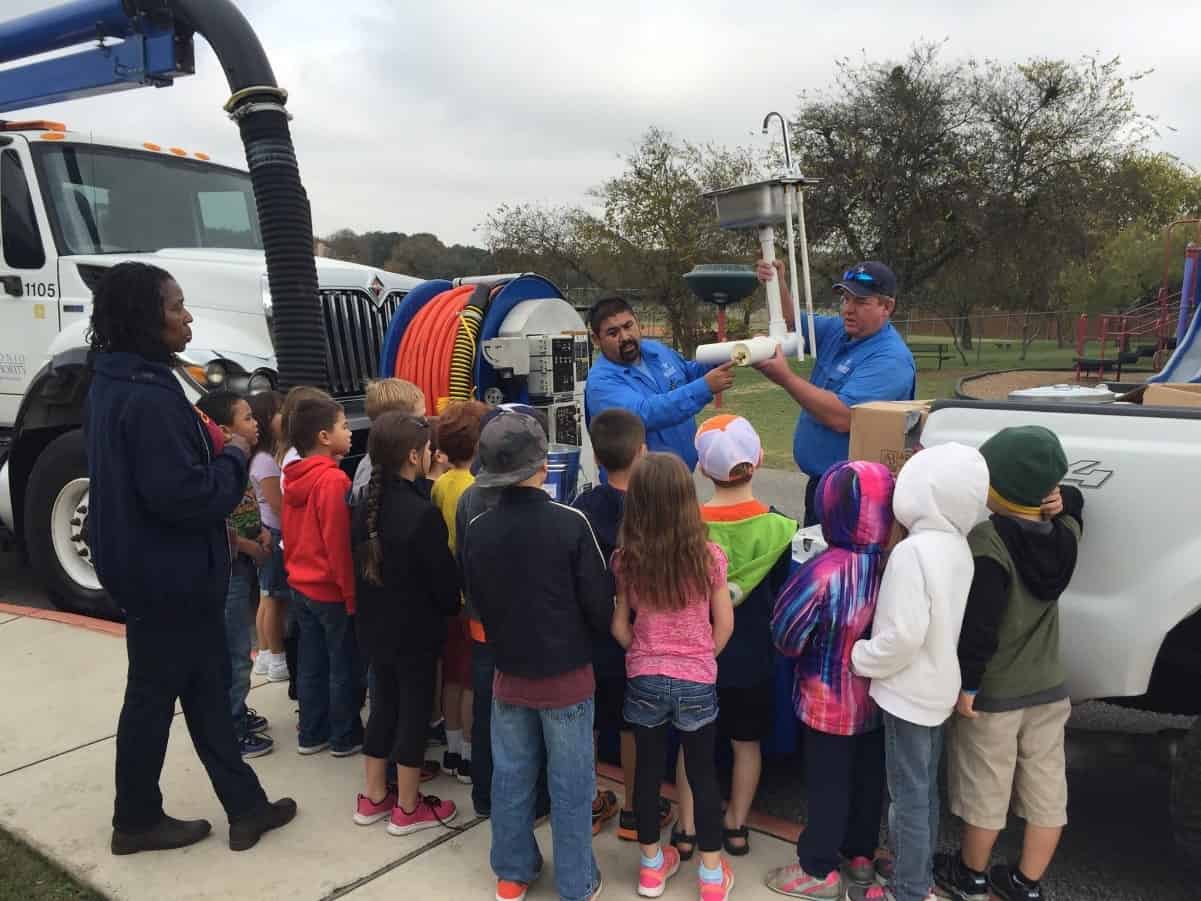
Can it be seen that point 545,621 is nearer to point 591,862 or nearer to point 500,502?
point 500,502

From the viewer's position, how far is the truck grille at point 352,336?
18.8ft

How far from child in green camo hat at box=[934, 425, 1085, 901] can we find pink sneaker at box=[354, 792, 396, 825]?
6.26 ft

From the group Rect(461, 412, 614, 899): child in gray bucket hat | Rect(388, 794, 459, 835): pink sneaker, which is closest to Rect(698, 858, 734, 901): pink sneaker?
Rect(461, 412, 614, 899): child in gray bucket hat

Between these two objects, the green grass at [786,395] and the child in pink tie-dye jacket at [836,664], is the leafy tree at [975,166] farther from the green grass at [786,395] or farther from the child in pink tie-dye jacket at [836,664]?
the child in pink tie-dye jacket at [836,664]

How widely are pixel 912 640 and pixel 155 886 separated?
246 cm

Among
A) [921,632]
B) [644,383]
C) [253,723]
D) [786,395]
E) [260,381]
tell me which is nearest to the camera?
[921,632]

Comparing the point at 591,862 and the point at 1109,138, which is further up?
the point at 1109,138

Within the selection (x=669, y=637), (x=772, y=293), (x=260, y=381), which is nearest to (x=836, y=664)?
(x=669, y=637)

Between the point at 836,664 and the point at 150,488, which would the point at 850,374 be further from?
the point at 150,488

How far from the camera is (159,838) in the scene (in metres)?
3.06

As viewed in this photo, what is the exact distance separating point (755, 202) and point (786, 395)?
1467cm

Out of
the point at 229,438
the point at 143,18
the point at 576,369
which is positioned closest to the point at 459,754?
the point at 229,438

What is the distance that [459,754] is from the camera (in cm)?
350

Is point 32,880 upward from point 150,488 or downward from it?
downward
